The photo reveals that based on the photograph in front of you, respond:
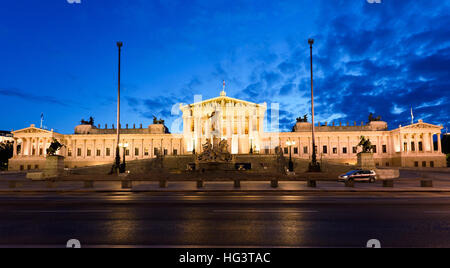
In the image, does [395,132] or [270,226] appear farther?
[395,132]

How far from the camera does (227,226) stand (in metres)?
8.16

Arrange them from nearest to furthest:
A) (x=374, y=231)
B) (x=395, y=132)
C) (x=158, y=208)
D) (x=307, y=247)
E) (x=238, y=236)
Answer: (x=307, y=247) → (x=238, y=236) → (x=374, y=231) → (x=158, y=208) → (x=395, y=132)

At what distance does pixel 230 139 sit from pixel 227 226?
Answer: 239 feet

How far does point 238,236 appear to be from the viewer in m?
7.00

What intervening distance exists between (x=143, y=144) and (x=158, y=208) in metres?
79.1

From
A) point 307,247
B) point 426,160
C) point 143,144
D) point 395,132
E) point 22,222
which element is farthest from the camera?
point 143,144

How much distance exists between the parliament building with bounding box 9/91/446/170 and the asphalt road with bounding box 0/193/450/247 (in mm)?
67510

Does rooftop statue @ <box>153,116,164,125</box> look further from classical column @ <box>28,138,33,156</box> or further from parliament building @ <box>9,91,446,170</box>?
classical column @ <box>28,138,33,156</box>

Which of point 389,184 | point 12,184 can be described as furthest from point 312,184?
point 12,184

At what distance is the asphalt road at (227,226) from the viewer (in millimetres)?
6508

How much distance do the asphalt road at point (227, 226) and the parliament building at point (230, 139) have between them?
6751 centimetres

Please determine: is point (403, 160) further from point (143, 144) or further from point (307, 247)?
point (307, 247)

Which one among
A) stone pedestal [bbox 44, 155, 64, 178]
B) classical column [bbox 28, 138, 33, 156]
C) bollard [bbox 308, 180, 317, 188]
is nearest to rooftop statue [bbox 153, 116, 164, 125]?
classical column [bbox 28, 138, 33, 156]
